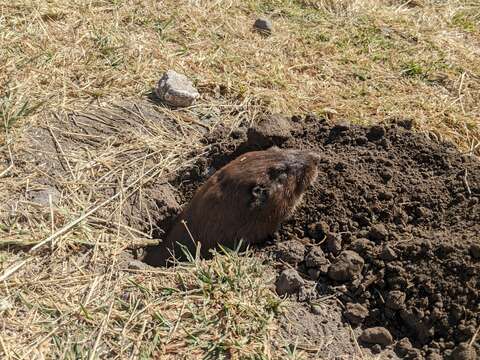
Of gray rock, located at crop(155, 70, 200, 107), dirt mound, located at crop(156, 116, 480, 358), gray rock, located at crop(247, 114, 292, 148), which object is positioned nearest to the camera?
dirt mound, located at crop(156, 116, 480, 358)

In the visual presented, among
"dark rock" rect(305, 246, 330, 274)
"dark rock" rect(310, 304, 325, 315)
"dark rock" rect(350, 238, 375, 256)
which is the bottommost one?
"dark rock" rect(310, 304, 325, 315)

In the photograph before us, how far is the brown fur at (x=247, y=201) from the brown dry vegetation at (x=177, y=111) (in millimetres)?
399

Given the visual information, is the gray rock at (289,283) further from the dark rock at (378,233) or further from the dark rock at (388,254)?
the dark rock at (378,233)

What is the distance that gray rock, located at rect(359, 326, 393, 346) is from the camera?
3.29 meters

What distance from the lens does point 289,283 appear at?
11.6ft

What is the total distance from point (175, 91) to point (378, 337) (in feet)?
7.98

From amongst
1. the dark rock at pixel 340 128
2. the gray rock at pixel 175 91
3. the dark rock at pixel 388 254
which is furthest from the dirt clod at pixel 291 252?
the gray rock at pixel 175 91

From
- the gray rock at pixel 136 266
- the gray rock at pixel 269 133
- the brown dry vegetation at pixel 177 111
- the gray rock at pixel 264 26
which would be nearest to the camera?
the brown dry vegetation at pixel 177 111

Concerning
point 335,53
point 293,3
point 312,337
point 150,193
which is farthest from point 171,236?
point 293,3

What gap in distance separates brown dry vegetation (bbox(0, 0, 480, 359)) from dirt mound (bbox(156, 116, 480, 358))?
318 mm

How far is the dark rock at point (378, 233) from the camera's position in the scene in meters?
3.82

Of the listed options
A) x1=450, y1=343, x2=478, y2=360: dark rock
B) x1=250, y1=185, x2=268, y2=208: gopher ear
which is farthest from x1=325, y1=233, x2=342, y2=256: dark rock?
x1=450, y1=343, x2=478, y2=360: dark rock

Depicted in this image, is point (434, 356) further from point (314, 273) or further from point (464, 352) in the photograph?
point (314, 273)

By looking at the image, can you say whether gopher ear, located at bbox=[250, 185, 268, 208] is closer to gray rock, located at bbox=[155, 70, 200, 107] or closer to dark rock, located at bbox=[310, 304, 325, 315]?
dark rock, located at bbox=[310, 304, 325, 315]
